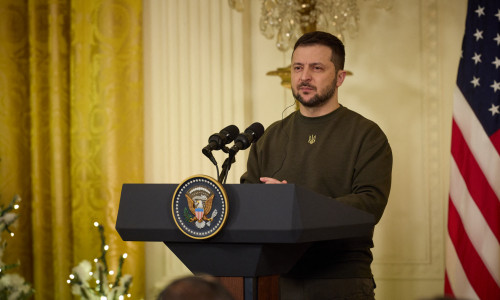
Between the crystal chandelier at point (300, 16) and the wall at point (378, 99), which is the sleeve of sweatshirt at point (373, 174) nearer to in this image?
the crystal chandelier at point (300, 16)

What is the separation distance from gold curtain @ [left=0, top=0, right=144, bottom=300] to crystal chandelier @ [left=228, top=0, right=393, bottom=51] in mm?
1021

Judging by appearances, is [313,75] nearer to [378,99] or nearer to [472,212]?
[472,212]

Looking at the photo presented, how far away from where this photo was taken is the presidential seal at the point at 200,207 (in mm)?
1815

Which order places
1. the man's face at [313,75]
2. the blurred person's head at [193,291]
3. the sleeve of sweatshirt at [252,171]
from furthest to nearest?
the sleeve of sweatshirt at [252,171] < the man's face at [313,75] < the blurred person's head at [193,291]

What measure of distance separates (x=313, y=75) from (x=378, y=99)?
6.84 feet

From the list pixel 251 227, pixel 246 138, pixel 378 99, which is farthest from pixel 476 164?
pixel 251 227

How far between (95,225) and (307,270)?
7.40 feet

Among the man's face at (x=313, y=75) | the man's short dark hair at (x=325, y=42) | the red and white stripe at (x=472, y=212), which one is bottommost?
the red and white stripe at (x=472, y=212)

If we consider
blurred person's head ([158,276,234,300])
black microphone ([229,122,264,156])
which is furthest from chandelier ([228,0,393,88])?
blurred person's head ([158,276,234,300])

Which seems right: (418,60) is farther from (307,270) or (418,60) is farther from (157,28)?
(307,270)

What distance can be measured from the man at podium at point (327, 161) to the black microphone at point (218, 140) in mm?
306

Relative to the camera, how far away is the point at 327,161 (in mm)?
2387

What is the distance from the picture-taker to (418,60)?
445cm

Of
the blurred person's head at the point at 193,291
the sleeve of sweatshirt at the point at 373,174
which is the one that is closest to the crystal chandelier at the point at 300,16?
the sleeve of sweatshirt at the point at 373,174
